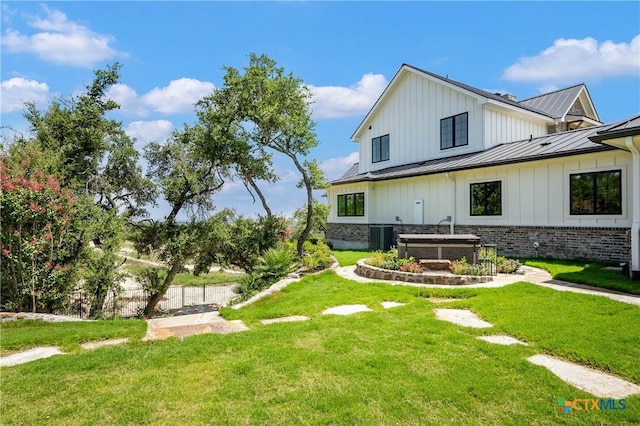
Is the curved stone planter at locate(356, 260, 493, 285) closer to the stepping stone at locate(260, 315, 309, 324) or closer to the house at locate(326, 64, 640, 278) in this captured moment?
the house at locate(326, 64, 640, 278)

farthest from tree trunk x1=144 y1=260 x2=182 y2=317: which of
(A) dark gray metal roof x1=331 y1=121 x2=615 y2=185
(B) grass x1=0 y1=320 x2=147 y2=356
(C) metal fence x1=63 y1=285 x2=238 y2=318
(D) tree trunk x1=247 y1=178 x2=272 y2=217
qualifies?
(A) dark gray metal roof x1=331 y1=121 x2=615 y2=185

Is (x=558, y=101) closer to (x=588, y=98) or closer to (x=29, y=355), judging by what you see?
(x=588, y=98)

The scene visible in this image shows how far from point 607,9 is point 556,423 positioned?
11.8 m

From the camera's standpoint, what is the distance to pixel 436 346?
16.3ft

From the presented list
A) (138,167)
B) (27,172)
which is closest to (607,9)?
(27,172)

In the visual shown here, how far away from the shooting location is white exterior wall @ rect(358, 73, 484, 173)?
1836 cm

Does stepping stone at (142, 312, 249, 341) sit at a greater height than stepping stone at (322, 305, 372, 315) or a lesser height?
lesser

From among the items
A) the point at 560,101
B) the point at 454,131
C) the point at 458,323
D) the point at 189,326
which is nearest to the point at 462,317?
the point at 458,323

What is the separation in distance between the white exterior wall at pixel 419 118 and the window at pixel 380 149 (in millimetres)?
265

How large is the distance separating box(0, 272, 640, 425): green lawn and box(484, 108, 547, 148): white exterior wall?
42.6 ft

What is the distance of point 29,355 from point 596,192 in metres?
14.9

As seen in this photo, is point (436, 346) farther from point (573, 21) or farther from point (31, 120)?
point (31, 120)

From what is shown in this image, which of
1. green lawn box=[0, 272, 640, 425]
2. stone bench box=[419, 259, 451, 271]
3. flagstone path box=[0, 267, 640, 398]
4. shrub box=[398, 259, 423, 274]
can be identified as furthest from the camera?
stone bench box=[419, 259, 451, 271]

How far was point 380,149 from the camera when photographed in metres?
23.4
